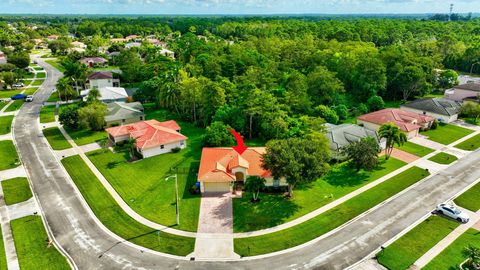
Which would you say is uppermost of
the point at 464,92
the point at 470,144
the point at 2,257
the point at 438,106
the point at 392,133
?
the point at 392,133

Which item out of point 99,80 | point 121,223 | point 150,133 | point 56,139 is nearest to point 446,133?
point 150,133

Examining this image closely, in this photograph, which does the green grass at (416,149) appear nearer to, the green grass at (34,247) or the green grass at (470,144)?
the green grass at (470,144)

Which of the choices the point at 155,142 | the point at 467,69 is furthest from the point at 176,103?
the point at 467,69

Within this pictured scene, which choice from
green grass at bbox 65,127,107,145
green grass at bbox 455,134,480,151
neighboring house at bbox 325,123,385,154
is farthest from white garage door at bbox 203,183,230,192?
green grass at bbox 455,134,480,151

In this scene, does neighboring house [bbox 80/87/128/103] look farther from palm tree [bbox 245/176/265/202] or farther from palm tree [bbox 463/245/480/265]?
palm tree [bbox 463/245/480/265]

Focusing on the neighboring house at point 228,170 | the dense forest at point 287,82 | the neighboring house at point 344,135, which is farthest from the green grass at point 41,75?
the neighboring house at point 344,135

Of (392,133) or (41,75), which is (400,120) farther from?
(41,75)
